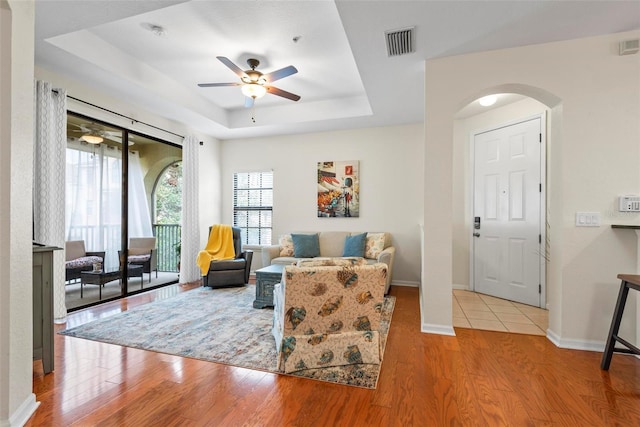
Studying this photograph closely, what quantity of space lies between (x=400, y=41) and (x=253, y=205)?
13.8ft

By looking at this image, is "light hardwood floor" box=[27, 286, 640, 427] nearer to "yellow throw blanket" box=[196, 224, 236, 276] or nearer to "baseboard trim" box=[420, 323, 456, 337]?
"baseboard trim" box=[420, 323, 456, 337]

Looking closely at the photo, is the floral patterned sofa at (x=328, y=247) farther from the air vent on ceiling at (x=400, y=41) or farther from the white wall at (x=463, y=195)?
the air vent on ceiling at (x=400, y=41)

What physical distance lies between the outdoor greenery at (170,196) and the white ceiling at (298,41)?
96cm

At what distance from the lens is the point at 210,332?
9.39 ft

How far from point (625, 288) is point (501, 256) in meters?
1.95

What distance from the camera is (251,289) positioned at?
179 inches

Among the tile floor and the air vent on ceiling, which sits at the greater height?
the air vent on ceiling

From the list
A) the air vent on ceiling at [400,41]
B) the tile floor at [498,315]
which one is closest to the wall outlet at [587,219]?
the tile floor at [498,315]

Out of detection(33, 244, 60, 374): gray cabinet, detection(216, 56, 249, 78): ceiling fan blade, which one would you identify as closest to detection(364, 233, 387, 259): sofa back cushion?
detection(216, 56, 249, 78): ceiling fan blade

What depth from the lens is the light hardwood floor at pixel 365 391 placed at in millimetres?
1656

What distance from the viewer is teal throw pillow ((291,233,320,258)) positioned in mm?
4871

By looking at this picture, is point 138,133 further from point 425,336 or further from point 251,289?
point 425,336

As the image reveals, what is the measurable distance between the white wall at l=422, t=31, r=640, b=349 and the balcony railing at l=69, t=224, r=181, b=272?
497cm

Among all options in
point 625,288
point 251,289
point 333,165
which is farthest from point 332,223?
point 625,288
